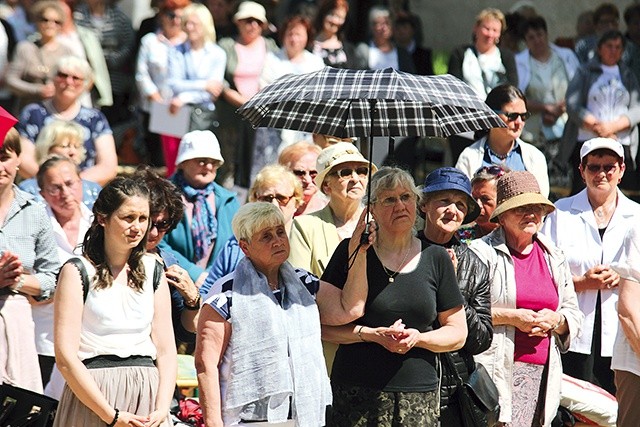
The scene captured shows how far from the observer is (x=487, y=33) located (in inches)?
468

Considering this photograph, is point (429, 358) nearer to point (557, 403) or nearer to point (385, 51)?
point (557, 403)

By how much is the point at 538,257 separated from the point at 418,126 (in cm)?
102

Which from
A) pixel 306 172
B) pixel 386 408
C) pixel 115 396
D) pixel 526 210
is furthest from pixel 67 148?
pixel 386 408

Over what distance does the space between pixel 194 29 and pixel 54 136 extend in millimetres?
2953

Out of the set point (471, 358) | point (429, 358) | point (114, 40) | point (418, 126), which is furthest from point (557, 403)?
point (114, 40)

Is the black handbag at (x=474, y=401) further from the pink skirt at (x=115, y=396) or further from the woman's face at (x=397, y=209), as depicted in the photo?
the pink skirt at (x=115, y=396)

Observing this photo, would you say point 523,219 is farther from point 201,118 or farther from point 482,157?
point 201,118

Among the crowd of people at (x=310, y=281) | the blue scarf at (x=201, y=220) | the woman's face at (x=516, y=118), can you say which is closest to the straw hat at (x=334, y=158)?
the crowd of people at (x=310, y=281)

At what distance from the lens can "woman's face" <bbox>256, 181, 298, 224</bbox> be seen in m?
7.93

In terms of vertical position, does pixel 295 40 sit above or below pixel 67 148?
above

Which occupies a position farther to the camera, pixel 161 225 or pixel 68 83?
pixel 68 83

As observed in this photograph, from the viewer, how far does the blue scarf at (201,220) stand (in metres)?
8.48

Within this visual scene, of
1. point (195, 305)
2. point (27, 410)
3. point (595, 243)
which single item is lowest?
point (27, 410)

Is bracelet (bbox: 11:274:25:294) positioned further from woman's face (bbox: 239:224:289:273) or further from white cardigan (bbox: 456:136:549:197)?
white cardigan (bbox: 456:136:549:197)
